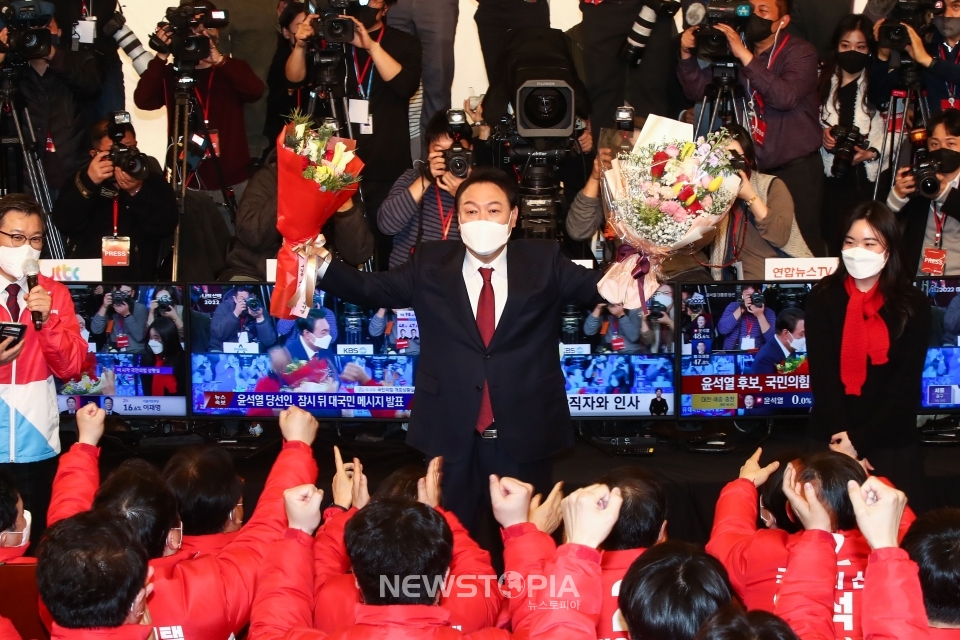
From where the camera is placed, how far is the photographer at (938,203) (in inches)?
192

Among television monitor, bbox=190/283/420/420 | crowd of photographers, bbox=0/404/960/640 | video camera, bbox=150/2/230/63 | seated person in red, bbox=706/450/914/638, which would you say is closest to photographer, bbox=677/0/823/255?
television monitor, bbox=190/283/420/420

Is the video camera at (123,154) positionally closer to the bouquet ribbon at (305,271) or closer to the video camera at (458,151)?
the video camera at (458,151)

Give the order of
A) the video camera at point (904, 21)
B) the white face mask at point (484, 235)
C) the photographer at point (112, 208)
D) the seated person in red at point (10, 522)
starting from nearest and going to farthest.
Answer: the seated person in red at point (10, 522)
the white face mask at point (484, 235)
the photographer at point (112, 208)
the video camera at point (904, 21)

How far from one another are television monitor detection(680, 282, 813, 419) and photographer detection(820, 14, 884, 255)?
136 centimetres

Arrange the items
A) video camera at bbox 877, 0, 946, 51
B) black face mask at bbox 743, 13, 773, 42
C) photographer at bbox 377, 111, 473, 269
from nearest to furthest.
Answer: photographer at bbox 377, 111, 473, 269, video camera at bbox 877, 0, 946, 51, black face mask at bbox 743, 13, 773, 42

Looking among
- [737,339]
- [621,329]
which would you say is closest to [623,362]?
[621,329]

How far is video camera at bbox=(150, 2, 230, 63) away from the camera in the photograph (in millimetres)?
5152

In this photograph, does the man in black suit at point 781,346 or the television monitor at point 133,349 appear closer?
the man in black suit at point 781,346

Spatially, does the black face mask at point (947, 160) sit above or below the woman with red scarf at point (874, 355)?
above

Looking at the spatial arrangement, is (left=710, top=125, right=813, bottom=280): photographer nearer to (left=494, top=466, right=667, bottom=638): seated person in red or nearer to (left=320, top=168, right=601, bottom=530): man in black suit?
(left=320, top=168, right=601, bottom=530): man in black suit

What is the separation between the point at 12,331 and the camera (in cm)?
331

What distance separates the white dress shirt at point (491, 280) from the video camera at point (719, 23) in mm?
2304

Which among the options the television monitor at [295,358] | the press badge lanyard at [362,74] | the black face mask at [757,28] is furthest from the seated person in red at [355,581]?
the black face mask at [757,28]

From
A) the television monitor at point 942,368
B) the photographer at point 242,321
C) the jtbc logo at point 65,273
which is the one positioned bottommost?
the television monitor at point 942,368
